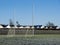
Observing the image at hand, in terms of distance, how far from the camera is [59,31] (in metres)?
79.8

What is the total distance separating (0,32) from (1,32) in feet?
1.22

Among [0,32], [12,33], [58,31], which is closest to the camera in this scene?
[12,33]

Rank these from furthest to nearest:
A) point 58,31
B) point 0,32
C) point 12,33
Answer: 1. point 58,31
2. point 0,32
3. point 12,33

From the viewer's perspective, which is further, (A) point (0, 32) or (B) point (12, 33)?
(A) point (0, 32)

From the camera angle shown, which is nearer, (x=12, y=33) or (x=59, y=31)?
(x=12, y=33)

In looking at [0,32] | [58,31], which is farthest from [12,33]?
[58,31]

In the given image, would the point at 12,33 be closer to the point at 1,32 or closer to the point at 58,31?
the point at 1,32

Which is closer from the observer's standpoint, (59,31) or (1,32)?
(1,32)

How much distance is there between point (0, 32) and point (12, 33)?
2121cm

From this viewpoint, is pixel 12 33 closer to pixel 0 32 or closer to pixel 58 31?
pixel 0 32

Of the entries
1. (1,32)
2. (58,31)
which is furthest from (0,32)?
(58,31)

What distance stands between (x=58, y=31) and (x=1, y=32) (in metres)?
18.9

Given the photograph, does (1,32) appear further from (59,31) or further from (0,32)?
(59,31)

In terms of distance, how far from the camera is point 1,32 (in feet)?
243
